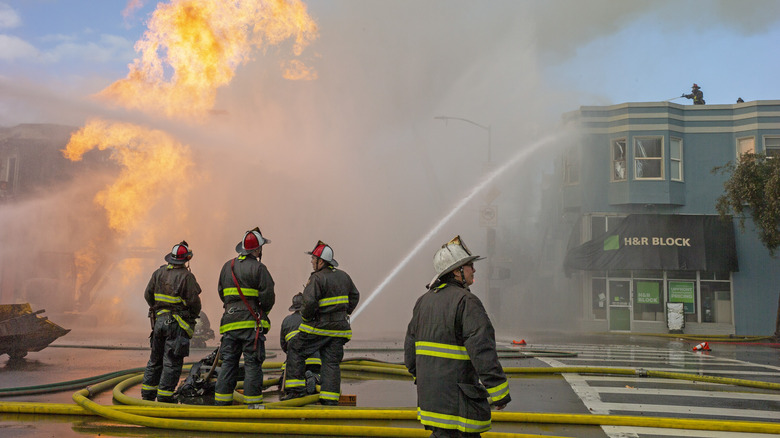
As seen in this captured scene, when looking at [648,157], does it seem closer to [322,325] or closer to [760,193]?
[760,193]

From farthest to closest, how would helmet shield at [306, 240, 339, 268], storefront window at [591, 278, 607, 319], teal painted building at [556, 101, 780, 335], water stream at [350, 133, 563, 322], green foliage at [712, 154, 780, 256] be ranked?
water stream at [350, 133, 563, 322], storefront window at [591, 278, 607, 319], teal painted building at [556, 101, 780, 335], green foliage at [712, 154, 780, 256], helmet shield at [306, 240, 339, 268]

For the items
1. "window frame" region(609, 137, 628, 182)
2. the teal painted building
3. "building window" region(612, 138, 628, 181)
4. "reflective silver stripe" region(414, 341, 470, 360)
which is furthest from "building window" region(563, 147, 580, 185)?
"reflective silver stripe" region(414, 341, 470, 360)

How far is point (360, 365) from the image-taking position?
33.2 feet

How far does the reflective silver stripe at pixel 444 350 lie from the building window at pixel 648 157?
2339 centimetres

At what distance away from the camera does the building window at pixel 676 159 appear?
25.5 metres

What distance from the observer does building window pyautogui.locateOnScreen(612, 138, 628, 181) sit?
84.2 ft

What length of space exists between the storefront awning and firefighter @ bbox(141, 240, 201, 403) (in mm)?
19790

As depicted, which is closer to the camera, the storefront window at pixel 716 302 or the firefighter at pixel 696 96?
the storefront window at pixel 716 302

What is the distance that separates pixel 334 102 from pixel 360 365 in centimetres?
1704

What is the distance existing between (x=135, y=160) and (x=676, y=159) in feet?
68.4

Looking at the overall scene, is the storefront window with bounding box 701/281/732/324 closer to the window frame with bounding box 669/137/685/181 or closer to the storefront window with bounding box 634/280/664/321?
the storefront window with bounding box 634/280/664/321

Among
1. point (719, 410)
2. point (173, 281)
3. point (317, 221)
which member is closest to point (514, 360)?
point (719, 410)

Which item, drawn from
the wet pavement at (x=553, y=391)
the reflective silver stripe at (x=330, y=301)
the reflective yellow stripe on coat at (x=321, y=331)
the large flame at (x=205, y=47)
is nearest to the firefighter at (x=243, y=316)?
the reflective yellow stripe on coat at (x=321, y=331)

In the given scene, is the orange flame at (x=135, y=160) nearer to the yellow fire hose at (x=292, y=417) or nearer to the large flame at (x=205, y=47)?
the large flame at (x=205, y=47)
